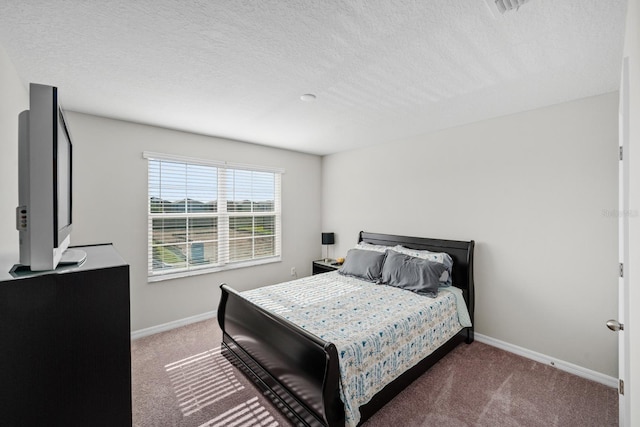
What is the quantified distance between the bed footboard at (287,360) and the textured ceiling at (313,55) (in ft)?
6.15

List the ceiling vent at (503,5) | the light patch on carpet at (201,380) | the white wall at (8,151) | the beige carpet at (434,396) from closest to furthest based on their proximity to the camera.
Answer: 1. the ceiling vent at (503,5)
2. the white wall at (8,151)
3. the beige carpet at (434,396)
4. the light patch on carpet at (201,380)

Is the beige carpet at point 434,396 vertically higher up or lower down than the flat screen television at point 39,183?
lower down

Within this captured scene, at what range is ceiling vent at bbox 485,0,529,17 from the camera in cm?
137

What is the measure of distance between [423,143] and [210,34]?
2.93 metres

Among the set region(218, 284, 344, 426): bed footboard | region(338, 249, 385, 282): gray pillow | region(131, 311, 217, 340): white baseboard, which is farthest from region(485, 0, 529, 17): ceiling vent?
region(131, 311, 217, 340): white baseboard

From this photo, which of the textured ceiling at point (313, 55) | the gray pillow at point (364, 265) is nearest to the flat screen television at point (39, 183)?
the textured ceiling at point (313, 55)

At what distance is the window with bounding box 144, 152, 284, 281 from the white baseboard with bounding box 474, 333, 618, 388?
3110 mm

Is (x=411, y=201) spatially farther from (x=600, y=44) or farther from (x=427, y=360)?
(x=600, y=44)

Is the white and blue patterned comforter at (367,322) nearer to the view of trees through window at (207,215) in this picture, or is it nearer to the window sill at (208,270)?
the window sill at (208,270)

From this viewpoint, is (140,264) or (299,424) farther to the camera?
(140,264)

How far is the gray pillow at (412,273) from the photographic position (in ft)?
9.77

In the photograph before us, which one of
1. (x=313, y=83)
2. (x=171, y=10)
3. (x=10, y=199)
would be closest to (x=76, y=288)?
(x=171, y=10)

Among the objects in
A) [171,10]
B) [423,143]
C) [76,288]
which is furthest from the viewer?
[423,143]

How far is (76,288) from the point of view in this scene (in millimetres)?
901
